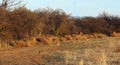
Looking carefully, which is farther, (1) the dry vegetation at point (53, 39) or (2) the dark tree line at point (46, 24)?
(2) the dark tree line at point (46, 24)

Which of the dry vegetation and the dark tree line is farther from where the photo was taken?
the dark tree line

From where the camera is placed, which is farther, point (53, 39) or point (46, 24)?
point (46, 24)

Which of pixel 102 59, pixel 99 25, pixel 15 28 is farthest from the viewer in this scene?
pixel 99 25

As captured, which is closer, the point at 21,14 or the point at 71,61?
the point at 71,61

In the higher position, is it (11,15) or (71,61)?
(11,15)

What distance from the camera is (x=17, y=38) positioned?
40.2 meters

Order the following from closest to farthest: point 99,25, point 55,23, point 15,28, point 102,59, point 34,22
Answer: point 102,59 < point 15,28 < point 34,22 < point 55,23 < point 99,25

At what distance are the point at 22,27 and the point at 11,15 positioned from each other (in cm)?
486

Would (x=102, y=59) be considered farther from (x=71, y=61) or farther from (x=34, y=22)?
(x=34, y=22)

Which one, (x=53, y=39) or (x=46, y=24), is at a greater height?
(x=46, y=24)

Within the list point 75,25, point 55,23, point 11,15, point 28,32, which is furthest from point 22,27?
point 75,25

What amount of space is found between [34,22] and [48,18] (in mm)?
11621

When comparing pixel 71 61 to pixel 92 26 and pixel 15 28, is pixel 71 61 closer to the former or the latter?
pixel 15 28

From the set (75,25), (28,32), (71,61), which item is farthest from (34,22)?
(71,61)
